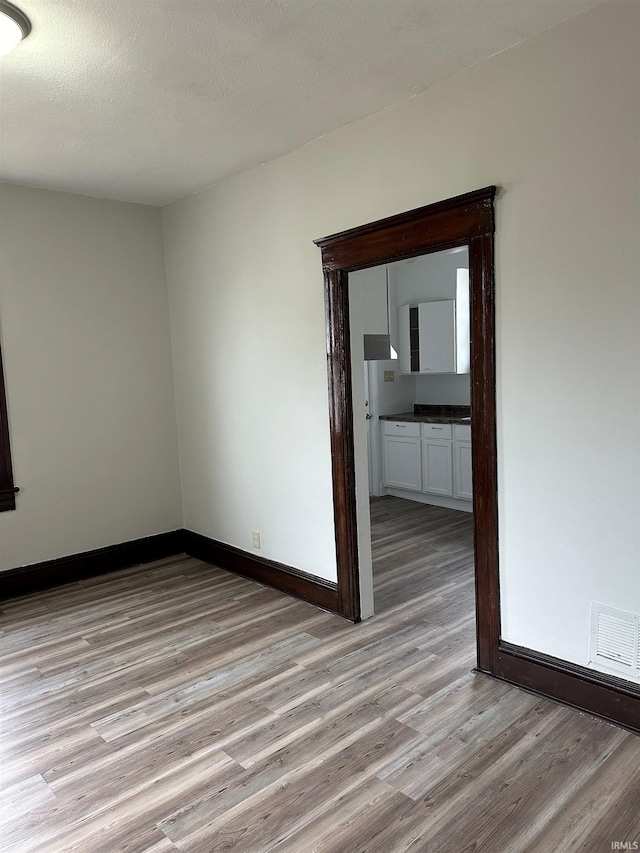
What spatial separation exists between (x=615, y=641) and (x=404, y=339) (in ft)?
15.3

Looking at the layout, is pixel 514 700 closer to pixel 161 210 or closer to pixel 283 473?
pixel 283 473

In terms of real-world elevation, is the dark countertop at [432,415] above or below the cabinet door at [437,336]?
below

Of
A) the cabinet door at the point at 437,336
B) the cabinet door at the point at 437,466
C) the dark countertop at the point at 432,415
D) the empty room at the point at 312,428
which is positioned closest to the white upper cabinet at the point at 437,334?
the cabinet door at the point at 437,336

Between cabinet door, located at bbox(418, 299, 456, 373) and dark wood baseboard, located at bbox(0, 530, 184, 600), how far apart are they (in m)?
3.04

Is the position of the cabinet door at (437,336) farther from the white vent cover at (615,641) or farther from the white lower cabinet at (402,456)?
the white vent cover at (615,641)

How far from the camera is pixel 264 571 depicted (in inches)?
168

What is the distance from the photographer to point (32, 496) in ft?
14.2

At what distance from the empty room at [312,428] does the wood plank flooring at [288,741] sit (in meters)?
0.01

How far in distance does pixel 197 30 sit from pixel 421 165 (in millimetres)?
1185

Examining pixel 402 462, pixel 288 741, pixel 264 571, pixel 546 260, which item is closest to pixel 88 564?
pixel 264 571

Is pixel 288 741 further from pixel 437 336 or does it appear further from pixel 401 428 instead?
pixel 437 336

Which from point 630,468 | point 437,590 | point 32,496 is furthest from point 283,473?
point 630,468

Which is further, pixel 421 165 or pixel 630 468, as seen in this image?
pixel 421 165

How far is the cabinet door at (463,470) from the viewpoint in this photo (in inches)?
230
